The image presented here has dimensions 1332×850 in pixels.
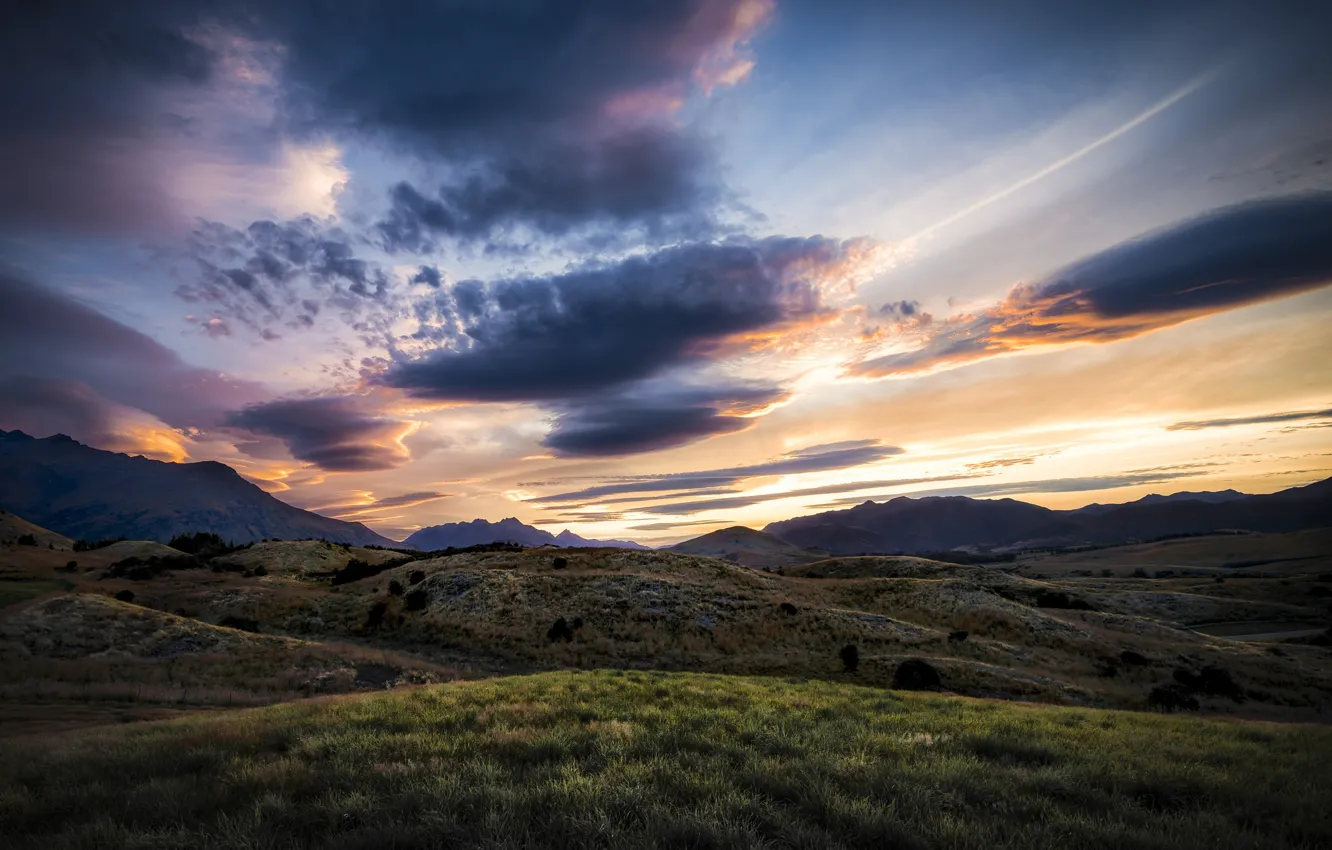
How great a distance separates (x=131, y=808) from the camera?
6035 mm

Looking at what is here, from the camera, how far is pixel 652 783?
6562 mm

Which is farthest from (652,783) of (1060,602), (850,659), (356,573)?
(1060,602)

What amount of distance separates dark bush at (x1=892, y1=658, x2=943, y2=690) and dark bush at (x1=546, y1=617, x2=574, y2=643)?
68.3ft

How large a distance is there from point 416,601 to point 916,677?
37.3 metres

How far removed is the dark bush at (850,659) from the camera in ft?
107

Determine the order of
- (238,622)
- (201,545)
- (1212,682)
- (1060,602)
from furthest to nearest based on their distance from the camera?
(201,545)
(1060,602)
(238,622)
(1212,682)

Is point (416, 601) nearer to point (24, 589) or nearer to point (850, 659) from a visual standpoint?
point (24, 589)

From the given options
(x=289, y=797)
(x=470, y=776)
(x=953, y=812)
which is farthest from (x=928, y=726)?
(x=289, y=797)

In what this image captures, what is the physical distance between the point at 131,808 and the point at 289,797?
1.69 metres

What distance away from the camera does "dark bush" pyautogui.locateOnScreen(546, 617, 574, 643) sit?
37284 millimetres

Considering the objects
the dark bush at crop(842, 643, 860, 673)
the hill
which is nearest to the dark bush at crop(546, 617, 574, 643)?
the dark bush at crop(842, 643, 860, 673)

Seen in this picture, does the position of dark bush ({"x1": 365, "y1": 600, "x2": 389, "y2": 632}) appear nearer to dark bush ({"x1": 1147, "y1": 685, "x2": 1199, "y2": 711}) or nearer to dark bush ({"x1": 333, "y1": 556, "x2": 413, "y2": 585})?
dark bush ({"x1": 333, "y1": 556, "x2": 413, "y2": 585})

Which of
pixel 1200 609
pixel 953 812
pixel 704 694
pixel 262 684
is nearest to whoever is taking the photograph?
pixel 953 812

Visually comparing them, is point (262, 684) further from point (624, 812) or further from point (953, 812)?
point (953, 812)
